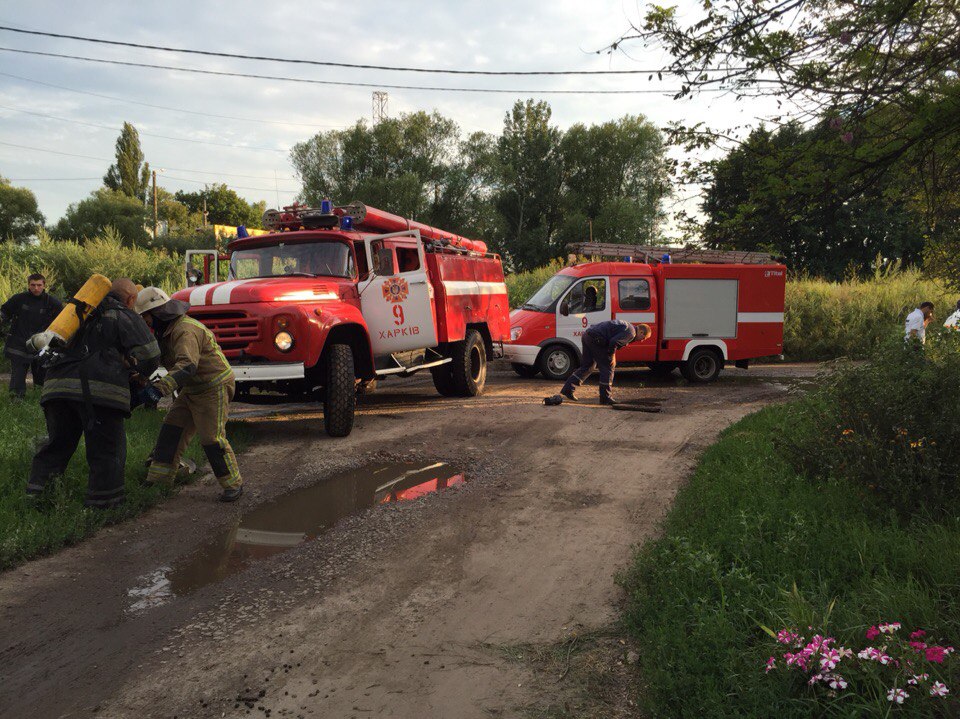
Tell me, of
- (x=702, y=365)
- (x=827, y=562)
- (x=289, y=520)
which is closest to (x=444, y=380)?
(x=702, y=365)

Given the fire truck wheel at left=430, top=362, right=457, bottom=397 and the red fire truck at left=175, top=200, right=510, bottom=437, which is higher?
the red fire truck at left=175, top=200, right=510, bottom=437

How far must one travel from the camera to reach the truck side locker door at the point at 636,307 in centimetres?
1436

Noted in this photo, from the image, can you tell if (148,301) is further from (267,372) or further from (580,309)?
(580,309)

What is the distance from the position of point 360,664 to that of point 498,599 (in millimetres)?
1045

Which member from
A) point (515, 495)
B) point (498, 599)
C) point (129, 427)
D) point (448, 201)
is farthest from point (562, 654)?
point (448, 201)

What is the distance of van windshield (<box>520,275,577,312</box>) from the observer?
14.4m

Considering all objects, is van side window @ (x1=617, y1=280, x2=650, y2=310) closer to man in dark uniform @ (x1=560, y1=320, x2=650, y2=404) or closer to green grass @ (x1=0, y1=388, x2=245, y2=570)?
man in dark uniform @ (x1=560, y1=320, x2=650, y2=404)

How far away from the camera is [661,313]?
1462 cm

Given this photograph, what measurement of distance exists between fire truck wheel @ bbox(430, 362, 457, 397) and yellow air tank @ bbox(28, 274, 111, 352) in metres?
6.81

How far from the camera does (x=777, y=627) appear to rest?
3.40 metres

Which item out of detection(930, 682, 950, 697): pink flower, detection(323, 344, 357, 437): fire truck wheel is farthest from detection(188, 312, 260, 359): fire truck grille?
detection(930, 682, 950, 697): pink flower

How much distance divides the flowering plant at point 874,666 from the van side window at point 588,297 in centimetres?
1141

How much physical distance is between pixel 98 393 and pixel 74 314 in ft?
2.14

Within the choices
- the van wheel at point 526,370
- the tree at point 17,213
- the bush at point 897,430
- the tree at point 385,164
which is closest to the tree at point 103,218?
the tree at point 17,213
